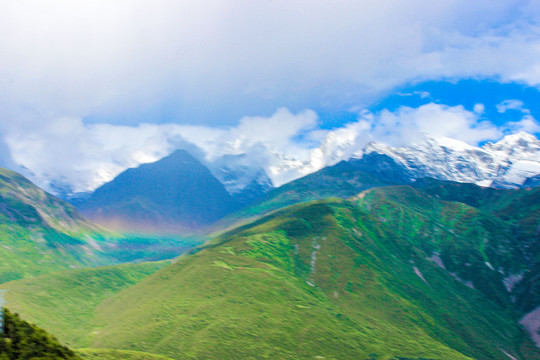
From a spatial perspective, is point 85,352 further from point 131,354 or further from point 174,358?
point 174,358

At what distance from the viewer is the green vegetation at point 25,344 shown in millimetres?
92188

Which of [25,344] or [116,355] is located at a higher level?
[116,355]

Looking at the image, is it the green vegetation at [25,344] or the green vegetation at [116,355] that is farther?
the green vegetation at [116,355]

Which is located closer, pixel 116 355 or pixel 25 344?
pixel 25 344

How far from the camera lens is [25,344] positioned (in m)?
97.6

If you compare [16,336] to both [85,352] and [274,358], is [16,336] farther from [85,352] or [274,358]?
[274,358]

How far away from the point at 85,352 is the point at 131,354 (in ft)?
67.1

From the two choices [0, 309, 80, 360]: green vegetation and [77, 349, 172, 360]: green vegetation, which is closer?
[0, 309, 80, 360]: green vegetation

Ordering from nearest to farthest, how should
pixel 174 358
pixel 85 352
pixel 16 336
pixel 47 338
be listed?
pixel 16 336 < pixel 47 338 < pixel 85 352 < pixel 174 358

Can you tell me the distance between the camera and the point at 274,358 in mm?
199625

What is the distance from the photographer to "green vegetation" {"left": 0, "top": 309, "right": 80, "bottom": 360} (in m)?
92.2

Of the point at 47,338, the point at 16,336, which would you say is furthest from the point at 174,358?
the point at 16,336

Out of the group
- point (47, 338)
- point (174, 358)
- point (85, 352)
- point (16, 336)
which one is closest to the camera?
point (16, 336)

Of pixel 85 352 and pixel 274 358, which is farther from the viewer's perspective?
pixel 274 358
